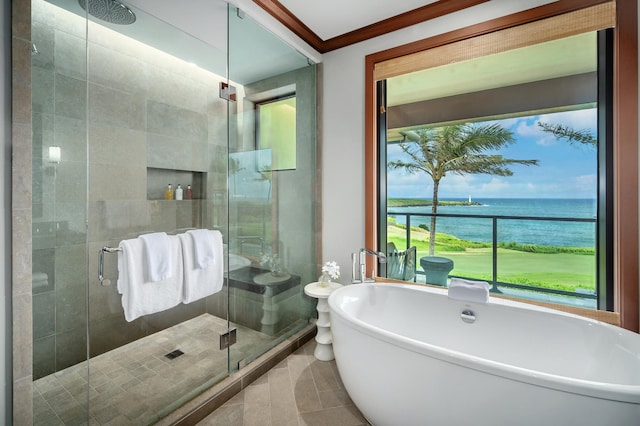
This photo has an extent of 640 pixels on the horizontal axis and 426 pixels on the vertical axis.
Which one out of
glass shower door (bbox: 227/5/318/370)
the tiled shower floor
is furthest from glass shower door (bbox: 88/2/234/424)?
glass shower door (bbox: 227/5/318/370)

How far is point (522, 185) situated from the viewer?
3.32m

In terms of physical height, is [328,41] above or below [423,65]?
above

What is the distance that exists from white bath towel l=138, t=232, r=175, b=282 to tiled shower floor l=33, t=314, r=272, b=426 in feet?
1.29

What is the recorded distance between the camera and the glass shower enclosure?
1300 millimetres

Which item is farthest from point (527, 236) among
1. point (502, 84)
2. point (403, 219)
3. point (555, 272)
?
point (502, 84)

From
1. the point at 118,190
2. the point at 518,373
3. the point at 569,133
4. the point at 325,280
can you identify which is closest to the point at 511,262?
the point at 569,133

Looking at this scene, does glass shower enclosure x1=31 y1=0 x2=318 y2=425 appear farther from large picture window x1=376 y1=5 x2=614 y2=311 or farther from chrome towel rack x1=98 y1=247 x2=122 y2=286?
large picture window x1=376 y1=5 x2=614 y2=311

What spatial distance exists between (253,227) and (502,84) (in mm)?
3318

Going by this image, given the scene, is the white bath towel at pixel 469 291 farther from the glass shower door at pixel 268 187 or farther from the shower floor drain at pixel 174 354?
the shower floor drain at pixel 174 354

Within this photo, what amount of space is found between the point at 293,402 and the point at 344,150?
6.92 feet

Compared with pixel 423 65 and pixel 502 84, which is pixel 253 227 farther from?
pixel 502 84

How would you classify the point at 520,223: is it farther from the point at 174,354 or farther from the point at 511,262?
the point at 174,354

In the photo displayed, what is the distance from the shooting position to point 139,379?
1603mm

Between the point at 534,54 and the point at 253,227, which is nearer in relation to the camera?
the point at 253,227
